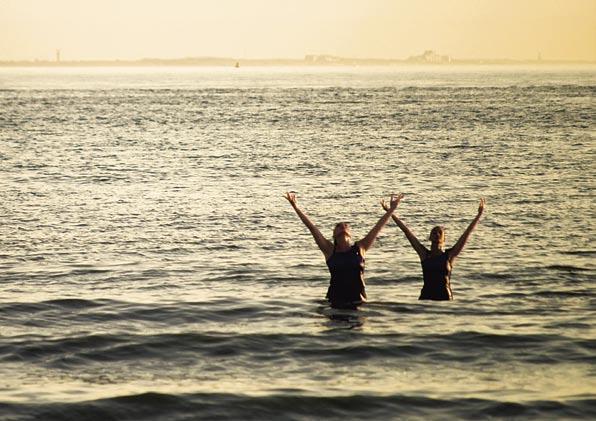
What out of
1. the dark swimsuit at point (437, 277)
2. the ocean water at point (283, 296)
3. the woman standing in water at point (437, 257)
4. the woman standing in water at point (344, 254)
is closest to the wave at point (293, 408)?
the ocean water at point (283, 296)

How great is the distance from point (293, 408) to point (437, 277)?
201 inches

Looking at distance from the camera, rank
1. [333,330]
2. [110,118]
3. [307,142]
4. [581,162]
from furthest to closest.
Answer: [110,118] → [307,142] → [581,162] → [333,330]

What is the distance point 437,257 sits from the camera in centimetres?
1634

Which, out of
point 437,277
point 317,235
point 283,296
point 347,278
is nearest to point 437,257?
point 437,277

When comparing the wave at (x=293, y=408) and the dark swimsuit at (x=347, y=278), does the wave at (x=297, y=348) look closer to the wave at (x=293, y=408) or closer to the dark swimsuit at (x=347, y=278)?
the dark swimsuit at (x=347, y=278)

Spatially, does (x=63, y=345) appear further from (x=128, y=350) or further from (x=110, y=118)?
(x=110, y=118)

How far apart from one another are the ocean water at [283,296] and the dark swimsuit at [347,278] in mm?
388

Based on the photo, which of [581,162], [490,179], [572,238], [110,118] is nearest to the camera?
[572,238]

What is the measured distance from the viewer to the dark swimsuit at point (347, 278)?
1614 cm

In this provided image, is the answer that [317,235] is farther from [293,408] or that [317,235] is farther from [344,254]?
[293,408]

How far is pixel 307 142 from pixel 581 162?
21624 mm

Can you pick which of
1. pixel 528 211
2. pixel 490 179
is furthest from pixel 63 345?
pixel 490 179

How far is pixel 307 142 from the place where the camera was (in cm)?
6341

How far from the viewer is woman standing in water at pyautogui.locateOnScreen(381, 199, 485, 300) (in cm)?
1609
